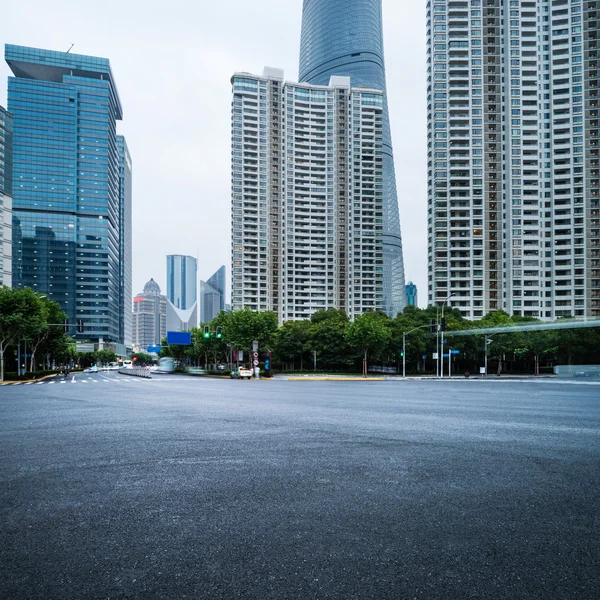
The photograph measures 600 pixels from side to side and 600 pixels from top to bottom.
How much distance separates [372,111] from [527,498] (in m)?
178

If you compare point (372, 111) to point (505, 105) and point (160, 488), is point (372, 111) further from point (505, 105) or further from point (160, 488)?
point (160, 488)

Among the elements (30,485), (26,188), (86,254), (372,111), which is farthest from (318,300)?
(30,485)

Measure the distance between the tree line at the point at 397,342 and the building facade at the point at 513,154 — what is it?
26.4 metres

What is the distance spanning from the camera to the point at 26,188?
165250 mm

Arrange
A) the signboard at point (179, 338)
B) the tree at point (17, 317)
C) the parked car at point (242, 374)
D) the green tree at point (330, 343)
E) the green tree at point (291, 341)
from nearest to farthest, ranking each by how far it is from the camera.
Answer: the tree at point (17, 317) < the parked car at point (242, 374) < the signboard at point (179, 338) < the green tree at point (330, 343) < the green tree at point (291, 341)

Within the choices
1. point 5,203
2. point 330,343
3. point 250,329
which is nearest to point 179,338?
point 250,329

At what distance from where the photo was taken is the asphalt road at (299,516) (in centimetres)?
379

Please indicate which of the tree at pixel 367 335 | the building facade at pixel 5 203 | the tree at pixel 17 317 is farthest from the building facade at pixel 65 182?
the tree at pixel 367 335

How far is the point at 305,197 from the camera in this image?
159 meters

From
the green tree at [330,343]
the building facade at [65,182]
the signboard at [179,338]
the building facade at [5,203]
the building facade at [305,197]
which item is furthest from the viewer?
the building facade at [65,182]

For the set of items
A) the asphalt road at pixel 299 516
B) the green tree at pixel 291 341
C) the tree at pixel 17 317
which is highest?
the tree at pixel 17 317

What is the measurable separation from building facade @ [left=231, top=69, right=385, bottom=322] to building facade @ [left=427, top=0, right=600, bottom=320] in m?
38.6

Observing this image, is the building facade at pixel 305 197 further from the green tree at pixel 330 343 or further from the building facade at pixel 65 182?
the building facade at pixel 65 182

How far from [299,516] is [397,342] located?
70.6m
